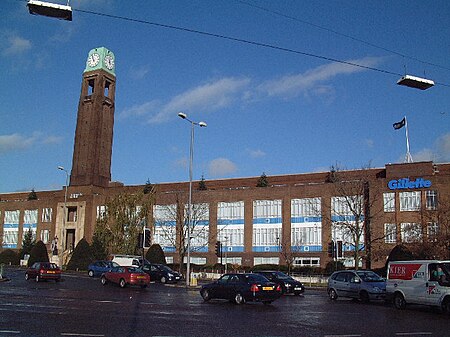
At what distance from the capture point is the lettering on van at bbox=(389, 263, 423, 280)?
19.6 m

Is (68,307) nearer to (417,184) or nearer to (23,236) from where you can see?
(417,184)

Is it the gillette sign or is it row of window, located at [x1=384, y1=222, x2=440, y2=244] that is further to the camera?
the gillette sign

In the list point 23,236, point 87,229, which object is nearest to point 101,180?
point 87,229

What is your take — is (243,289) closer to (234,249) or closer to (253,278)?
(253,278)

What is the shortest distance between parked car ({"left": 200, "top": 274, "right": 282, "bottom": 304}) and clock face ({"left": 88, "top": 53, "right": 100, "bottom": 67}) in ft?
244

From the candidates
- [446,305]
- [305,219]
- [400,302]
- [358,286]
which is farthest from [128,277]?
[305,219]

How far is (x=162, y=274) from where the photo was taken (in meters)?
38.0

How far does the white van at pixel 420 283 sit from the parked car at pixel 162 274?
19843 mm

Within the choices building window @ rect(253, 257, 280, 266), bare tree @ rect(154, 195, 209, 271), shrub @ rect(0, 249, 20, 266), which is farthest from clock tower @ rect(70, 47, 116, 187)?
building window @ rect(253, 257, 280, 266)

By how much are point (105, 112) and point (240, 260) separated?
38972 millimetres

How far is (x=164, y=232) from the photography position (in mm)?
70375

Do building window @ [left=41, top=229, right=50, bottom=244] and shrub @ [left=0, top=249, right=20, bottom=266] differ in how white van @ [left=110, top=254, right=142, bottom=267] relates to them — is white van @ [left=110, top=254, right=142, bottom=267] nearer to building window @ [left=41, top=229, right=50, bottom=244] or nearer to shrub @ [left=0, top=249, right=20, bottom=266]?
shrub @ [left=0, top=249, right=20, bottom=266]

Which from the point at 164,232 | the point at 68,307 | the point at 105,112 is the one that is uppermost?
the point at 105,112

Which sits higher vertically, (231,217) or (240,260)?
(231,217)
